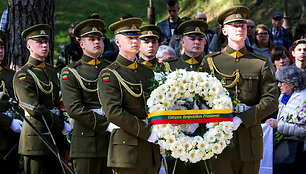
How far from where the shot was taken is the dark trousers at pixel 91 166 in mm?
5887

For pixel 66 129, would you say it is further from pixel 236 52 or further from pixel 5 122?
pixel 236 52

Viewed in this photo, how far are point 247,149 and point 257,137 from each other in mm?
211

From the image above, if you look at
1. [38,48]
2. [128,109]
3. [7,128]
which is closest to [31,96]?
[38,48]

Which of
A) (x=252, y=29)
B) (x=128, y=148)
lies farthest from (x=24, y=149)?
(x=252, y=29)

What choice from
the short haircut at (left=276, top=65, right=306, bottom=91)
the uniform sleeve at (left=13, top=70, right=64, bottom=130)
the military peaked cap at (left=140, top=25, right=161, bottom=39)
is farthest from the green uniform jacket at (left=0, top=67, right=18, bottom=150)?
the short haircut at (left=276, top=65, right=306, bottom=91)

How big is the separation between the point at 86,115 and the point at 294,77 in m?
2.89

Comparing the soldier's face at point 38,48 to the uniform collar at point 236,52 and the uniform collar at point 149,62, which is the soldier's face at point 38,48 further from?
the uniform collar at point 236,52

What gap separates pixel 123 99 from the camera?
5270 millimetres

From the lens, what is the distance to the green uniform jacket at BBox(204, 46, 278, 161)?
5.30 m

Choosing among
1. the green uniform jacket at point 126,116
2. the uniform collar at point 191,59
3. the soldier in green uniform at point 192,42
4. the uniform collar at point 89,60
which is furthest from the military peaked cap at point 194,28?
the green uniform jacket at point 126,116

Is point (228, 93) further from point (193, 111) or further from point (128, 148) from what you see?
point (128, 148)

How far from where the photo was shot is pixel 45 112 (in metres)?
6.28

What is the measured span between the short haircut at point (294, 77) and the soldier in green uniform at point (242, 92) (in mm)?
1392

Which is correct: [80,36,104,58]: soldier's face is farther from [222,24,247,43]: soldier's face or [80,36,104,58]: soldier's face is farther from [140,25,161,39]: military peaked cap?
[222,24,247,43]: soldier's face
